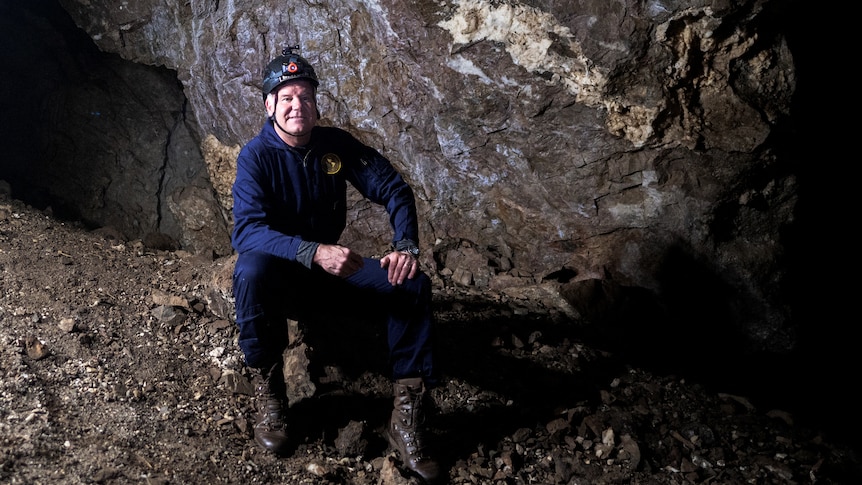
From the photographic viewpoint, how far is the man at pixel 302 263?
3010mm

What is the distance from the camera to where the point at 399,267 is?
3.07m

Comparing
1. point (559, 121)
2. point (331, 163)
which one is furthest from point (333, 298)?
point (559, 121)

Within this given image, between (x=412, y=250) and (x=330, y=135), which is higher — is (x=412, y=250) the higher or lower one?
the lower one

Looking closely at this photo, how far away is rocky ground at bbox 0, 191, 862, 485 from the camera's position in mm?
3100

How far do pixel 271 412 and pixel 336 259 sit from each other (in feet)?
2.66

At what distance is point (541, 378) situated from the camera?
13.0 ft

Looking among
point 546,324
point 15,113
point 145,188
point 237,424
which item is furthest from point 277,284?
point 15,113

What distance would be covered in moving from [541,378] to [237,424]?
5.30ft

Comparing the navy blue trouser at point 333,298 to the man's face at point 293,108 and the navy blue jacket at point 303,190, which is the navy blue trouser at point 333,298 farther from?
the man's face at point 293,108

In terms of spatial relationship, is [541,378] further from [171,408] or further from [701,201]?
[171,408]

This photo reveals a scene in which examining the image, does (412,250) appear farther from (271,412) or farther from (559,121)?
(559,121)

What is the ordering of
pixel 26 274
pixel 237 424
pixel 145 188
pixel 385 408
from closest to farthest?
pixel 237 424
pixel 385 408
pixel 26 274
pixel 145 188

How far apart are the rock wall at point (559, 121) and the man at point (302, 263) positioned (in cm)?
138

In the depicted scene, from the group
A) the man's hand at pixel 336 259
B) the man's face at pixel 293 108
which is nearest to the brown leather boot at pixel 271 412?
the man's hand at pixel 336 259
